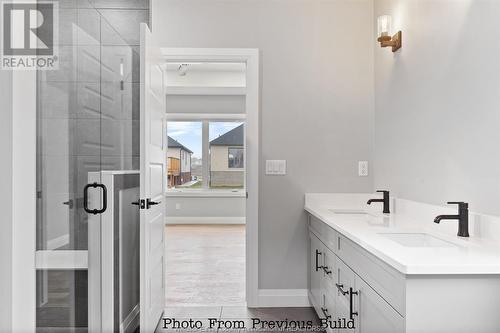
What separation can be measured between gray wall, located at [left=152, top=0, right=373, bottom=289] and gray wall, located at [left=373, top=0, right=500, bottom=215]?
→ 287mm

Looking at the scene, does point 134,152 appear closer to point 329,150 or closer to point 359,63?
point 329,150

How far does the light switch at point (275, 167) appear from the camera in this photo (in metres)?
3.23

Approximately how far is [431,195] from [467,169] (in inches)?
14.9

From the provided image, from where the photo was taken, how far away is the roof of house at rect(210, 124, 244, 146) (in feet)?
26.1

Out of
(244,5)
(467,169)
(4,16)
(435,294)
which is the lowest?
(435,294)

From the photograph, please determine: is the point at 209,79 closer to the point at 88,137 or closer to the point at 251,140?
the point at 251,140

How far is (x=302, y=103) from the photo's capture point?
3.25 meters

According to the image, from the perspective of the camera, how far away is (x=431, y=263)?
127 cm

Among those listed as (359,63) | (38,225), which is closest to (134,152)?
(38,225)

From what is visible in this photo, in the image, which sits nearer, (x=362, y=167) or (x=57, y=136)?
(x=57, y=136)

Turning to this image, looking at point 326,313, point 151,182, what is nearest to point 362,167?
point 326,313

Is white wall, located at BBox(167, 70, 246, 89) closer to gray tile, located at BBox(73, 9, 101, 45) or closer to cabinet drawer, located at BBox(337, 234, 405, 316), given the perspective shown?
gray tile, located at BBox(73, 9, 101, 45)

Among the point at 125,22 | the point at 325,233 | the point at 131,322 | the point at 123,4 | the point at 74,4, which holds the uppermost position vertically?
the point at 123,4

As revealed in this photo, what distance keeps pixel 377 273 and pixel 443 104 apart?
A: 1.12m
